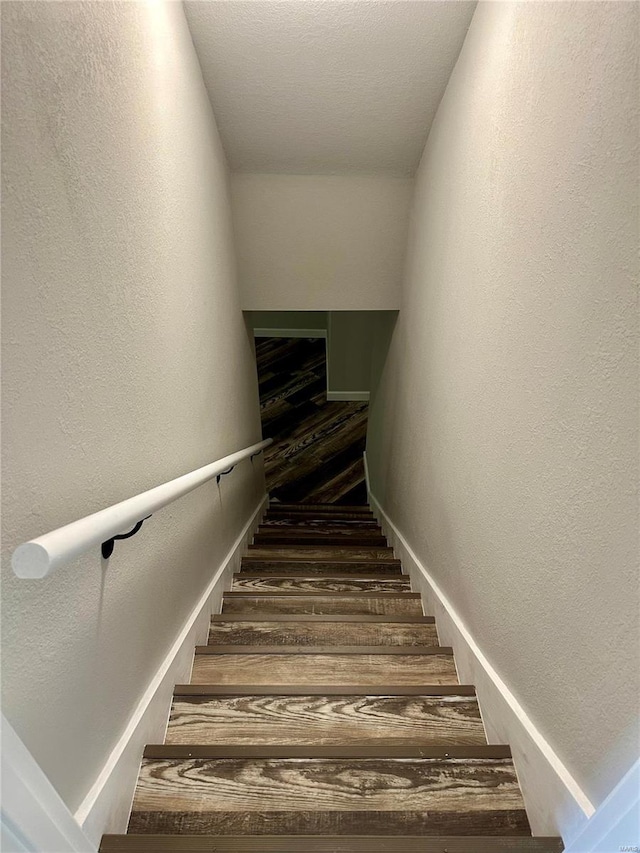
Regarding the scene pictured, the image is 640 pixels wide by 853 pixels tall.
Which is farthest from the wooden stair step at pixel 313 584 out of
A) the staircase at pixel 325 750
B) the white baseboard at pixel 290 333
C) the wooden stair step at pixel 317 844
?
the white baseboard at pixel 290 333

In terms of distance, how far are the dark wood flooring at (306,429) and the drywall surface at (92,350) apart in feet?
11.8

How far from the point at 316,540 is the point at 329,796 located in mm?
2063

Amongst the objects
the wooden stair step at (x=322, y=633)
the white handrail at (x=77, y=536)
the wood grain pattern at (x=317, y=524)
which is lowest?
the wood grain pattern at (x=317, y=524)

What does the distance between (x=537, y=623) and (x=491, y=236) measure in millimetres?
1014

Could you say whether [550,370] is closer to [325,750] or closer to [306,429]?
[325,750]

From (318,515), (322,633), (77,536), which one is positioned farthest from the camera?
(318,515)

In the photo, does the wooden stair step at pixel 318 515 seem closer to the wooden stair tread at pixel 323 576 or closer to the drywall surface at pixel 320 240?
the wooden stair tread at pixel 323 576

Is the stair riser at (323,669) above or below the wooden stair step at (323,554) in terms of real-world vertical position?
above

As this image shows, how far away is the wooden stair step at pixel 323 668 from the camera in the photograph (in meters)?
1.44

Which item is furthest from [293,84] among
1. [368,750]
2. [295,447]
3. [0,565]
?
[295,447]

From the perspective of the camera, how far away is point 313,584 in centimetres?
211

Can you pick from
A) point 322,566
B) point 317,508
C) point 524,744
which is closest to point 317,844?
point 524,744

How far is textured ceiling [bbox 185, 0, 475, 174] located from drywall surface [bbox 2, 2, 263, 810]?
25cm

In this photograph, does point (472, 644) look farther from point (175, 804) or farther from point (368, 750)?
point (175, 804)
